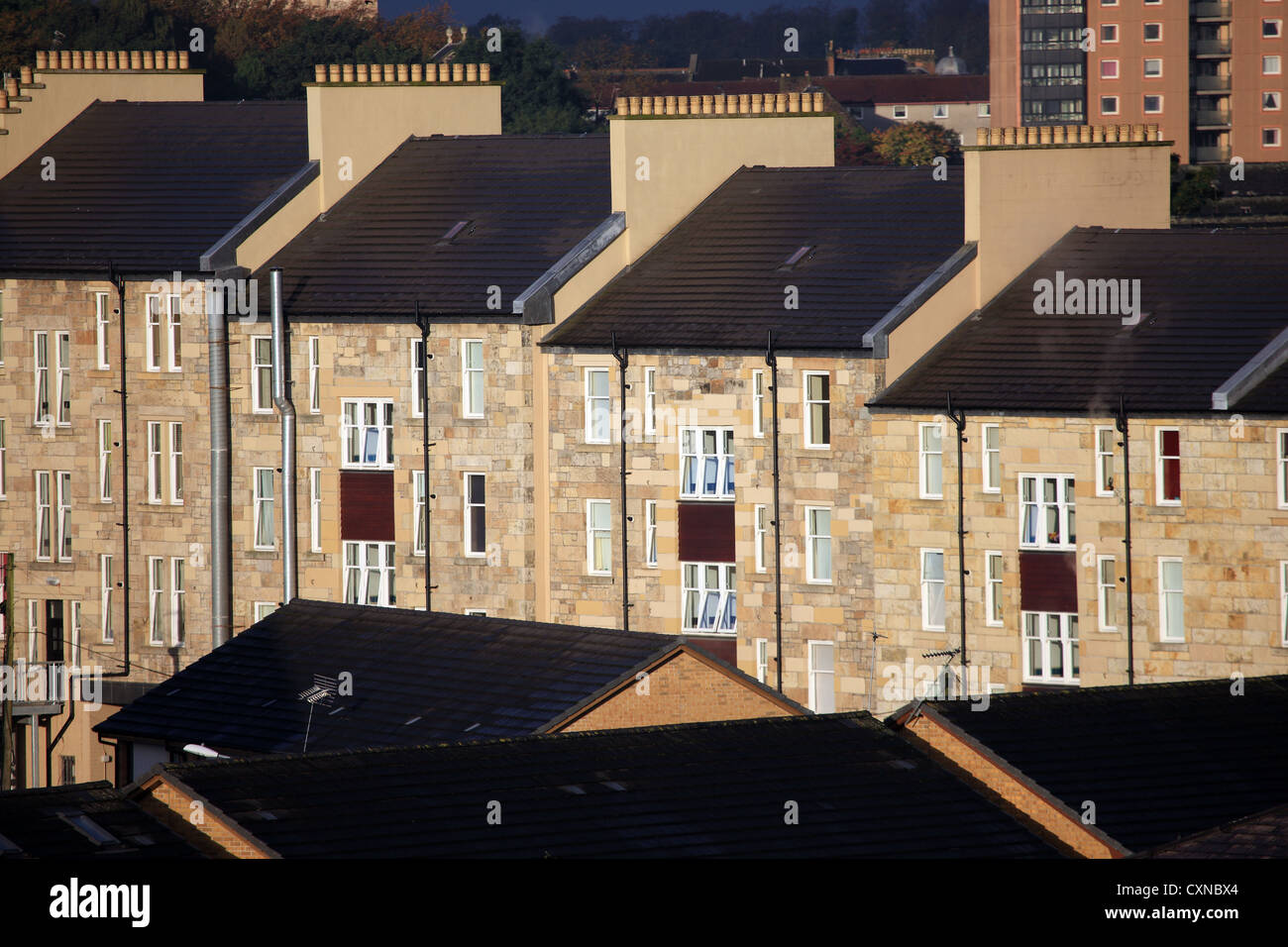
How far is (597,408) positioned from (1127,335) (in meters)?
11.4

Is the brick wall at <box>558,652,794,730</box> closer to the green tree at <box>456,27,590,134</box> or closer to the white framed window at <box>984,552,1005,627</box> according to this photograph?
the white framed window at <box>984,552,1005,627</box>

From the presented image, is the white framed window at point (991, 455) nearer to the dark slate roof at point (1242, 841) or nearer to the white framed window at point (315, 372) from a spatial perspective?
the white framed window at point (315, 372)

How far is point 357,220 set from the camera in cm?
6153

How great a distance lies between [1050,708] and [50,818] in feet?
43.4

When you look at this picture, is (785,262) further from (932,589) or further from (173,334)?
(173,334)

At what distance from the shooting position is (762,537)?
179ft

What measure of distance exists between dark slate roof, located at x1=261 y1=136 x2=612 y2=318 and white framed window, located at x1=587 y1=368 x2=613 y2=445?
2.34m

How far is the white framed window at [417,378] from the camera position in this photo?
189 feet

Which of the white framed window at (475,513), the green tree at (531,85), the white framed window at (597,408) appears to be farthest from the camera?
the green tree at (531,85)

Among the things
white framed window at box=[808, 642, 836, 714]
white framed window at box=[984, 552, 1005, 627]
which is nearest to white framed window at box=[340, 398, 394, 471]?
white framed window at box=[808, 642, 836, 714]

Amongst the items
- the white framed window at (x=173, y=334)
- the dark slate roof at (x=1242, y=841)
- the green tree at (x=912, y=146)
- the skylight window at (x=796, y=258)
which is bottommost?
the dark slate roof at (x=1242, y=841)

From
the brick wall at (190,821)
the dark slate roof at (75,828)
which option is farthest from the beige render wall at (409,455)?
the dark slate roof at (75,828)

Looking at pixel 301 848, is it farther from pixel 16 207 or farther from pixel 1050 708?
pixel 16 207

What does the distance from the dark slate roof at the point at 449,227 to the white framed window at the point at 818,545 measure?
8.08 m
